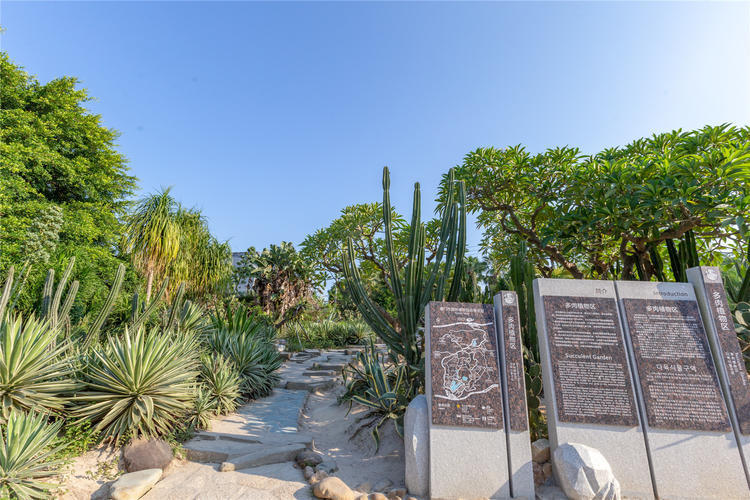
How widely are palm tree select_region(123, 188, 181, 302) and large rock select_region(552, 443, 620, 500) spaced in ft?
39.0

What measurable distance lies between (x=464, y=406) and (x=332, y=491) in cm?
142

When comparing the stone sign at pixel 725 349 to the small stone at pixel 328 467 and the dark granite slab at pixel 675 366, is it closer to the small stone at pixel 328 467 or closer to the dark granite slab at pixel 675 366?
the dark granite slab at pixel 675 366

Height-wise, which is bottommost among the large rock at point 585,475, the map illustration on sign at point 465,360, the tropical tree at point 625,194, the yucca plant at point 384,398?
the large rock at point 585,475

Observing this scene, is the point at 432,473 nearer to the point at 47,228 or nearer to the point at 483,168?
the point at 483,168

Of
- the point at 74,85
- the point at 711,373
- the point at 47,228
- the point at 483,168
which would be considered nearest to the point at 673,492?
the point at 711,373

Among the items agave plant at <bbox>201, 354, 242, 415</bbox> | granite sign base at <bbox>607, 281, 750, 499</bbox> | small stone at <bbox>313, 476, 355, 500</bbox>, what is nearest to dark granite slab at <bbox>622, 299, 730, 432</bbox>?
granite sign base at <bbox>607, 281, 750, 499</bbox>

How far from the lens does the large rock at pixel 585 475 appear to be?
3061mm

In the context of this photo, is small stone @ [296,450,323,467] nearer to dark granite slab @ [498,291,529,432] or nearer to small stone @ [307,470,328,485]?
small stone @ [307,470,328,485]

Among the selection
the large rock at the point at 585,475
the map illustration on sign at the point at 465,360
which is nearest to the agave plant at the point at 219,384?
the map illustration on sign at the point at 465,360

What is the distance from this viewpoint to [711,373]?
362 cm

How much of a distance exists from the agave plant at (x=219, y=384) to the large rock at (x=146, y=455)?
1350mm

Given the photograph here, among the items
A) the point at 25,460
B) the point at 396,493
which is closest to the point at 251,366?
the point at 25,460

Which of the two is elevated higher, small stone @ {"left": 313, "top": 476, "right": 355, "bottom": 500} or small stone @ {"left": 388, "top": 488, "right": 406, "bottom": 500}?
small stone @ {"left": 313, "top": 476, "right": 355, "bottom": 500}

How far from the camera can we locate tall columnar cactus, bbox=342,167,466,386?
5.07 meters
